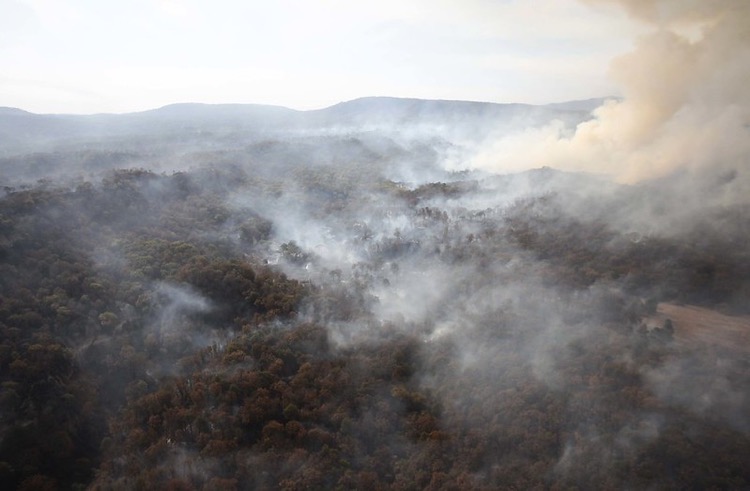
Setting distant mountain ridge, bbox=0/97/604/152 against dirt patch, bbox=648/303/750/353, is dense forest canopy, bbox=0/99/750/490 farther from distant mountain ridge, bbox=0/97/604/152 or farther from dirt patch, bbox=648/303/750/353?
distant mountain ridge, bbox=0/97/604/152

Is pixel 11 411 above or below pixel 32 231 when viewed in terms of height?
below

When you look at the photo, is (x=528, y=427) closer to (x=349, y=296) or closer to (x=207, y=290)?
(x=349, y=296)

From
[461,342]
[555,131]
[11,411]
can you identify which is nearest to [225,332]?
[11,411]

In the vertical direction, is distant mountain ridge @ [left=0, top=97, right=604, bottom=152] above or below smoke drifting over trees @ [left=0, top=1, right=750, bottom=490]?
above

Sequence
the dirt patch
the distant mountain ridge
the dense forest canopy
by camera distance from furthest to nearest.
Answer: the distant mountain ridge → the dirt patch → the dense forest canopy

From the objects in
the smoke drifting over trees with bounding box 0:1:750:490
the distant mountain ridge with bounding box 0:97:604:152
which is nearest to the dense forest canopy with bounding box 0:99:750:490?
the smoke drifting over trees with bounding box 0:1:750:490

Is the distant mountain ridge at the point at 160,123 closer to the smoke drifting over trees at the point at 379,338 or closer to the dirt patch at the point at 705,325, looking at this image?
the smoke drifting over trees at the point at 379,338
